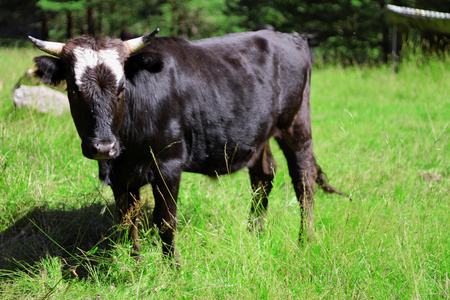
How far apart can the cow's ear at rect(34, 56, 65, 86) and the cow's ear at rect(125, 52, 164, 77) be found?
0.45m

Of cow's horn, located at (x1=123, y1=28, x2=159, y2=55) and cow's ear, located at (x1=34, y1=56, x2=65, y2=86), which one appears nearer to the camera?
cow's ear, located at (x1=34, y1=56, x2=65, y2=86)

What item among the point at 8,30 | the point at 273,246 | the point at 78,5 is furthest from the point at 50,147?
the point at 8,30

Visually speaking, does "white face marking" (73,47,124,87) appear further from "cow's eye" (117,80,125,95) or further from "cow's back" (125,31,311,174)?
"cow's back" (125,31,311,174)

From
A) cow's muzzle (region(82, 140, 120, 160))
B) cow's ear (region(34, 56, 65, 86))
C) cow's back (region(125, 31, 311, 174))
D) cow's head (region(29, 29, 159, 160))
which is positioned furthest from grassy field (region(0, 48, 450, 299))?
cow's ear (region(34, 56, 65, 86))

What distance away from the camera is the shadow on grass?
11.3 ft

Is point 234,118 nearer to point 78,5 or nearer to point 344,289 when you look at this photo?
point 344,289

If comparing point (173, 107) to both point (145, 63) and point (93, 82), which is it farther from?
point (93, 82)

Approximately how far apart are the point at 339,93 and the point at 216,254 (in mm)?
7300

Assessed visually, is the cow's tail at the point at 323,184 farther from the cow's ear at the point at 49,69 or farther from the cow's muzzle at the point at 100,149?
the cow's ear at the point at 49,69

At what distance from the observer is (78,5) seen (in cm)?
1412

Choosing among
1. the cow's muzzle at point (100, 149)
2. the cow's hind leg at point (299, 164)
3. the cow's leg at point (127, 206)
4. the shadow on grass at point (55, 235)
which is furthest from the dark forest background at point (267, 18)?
the cow's muzzle at point (100, 149)

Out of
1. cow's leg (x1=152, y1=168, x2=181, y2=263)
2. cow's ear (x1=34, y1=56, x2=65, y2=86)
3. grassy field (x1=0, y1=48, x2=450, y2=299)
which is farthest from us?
cow's leg (x1=152, y1=168, x2=181, y2=263)

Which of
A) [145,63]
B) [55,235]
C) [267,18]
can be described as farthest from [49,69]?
[267,18]

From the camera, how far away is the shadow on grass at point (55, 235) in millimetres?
3432
